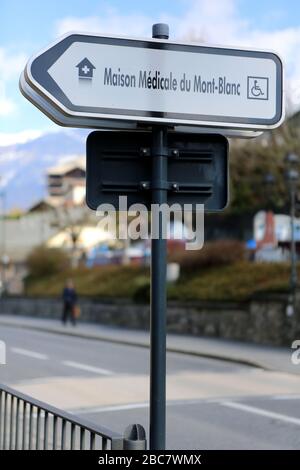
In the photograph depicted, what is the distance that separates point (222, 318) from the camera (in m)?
26.4

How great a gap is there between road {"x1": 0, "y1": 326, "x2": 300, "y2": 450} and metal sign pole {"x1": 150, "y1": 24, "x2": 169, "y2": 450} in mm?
5275

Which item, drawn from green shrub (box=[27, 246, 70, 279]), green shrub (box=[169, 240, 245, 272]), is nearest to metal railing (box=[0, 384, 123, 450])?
green shrub (box=[169, 240, 245, 272])

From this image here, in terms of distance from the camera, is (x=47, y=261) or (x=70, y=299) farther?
(x=47, y=261)

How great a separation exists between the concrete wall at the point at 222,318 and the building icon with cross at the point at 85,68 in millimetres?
19190

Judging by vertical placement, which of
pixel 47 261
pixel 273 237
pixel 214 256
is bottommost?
pixel 47 261

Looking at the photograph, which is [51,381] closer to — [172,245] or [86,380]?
[86,380]

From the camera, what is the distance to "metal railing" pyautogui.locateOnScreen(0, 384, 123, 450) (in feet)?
12.0

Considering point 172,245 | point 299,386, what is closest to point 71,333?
point 172,245

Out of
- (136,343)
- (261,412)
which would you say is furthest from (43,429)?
(136,343)

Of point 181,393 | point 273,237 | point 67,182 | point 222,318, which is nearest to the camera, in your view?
point 181,393

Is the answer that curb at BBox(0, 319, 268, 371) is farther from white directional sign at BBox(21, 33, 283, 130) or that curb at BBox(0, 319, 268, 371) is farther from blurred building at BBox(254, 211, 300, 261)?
white directional sign at BBox(21, 33, 283, 130)

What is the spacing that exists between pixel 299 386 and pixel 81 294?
2602 centimetres

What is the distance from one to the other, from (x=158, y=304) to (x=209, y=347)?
19764mm

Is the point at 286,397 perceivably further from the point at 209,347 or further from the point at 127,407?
the point at 209,347
